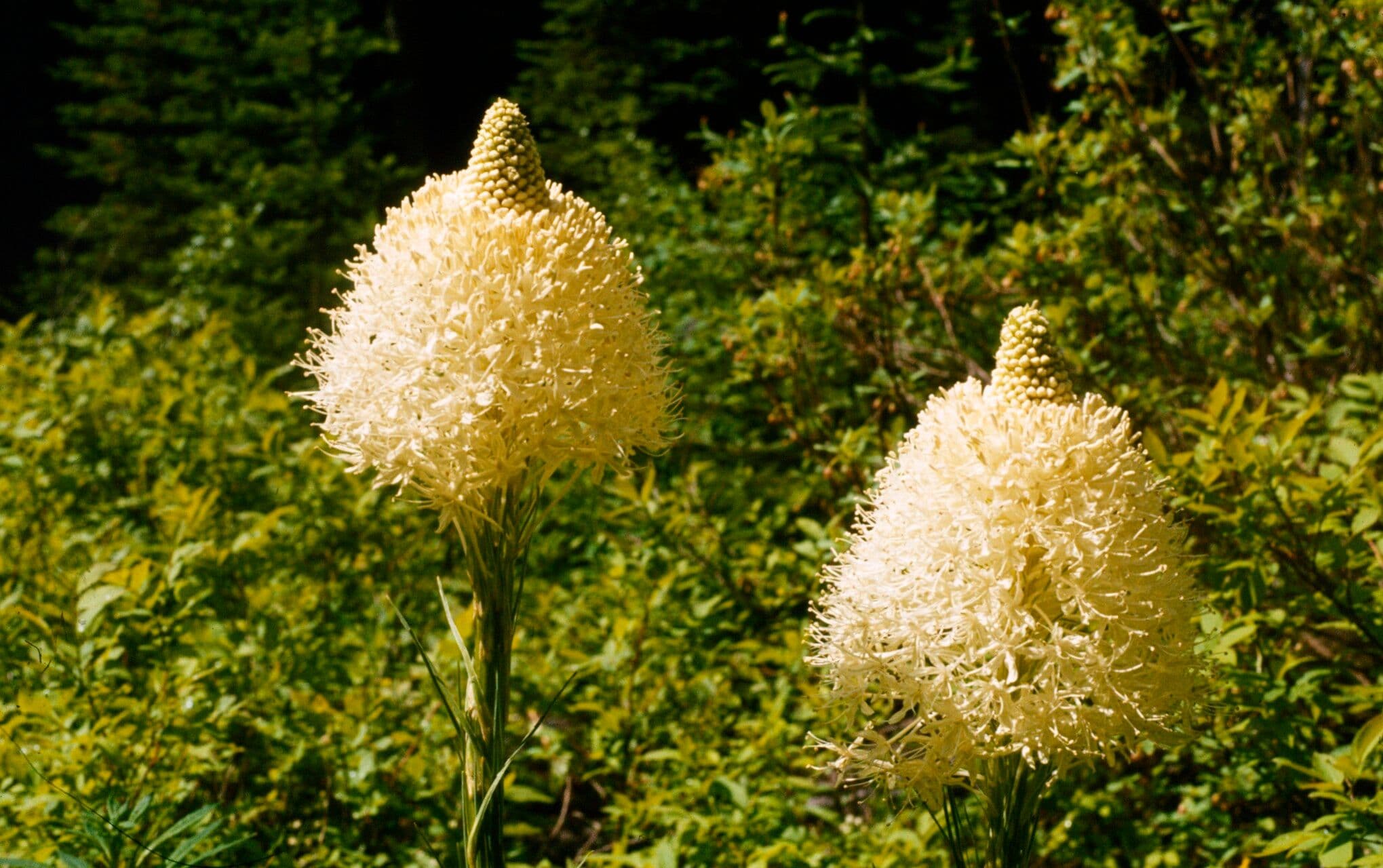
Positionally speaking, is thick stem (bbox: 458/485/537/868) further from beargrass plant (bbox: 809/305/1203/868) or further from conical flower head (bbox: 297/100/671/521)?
beargrass plant (bbox: 809/305/1203/868)

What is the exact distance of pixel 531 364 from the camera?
1688mm

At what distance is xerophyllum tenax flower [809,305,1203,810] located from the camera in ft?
5.06

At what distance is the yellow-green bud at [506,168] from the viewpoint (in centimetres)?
186

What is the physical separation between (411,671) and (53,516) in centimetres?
164

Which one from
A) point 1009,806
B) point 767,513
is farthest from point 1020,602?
point 767,513

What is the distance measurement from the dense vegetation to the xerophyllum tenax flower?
26cm

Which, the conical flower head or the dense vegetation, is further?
the dense vegetation

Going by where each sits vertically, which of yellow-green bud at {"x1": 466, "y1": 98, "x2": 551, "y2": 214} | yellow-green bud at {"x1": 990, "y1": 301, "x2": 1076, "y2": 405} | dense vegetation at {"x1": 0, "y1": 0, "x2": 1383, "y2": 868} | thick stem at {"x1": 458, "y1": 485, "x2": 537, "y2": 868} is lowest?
dense vegetation at {"x1": 0, "y1": 0, "x2": 1383, "y2": 868}

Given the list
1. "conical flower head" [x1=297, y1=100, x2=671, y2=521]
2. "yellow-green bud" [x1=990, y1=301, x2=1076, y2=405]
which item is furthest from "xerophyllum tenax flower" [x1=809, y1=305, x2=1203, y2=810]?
"conical flower head" [x1=297, y1=100, x2=671, y2=521]

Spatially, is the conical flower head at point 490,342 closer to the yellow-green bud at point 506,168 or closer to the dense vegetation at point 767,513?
the yellow-green bud at point 506,168

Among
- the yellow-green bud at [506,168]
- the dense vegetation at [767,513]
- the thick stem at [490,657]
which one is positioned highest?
the yellow-green bud at [506,168]

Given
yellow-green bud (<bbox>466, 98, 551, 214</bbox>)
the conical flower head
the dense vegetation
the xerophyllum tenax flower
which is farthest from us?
the dense vegetation

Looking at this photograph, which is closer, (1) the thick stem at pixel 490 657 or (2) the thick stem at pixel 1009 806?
(2) the thick stem at pixel 1009 806

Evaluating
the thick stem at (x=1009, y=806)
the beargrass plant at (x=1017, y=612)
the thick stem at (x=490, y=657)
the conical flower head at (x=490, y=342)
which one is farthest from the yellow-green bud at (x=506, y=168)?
the thick stem at (x=1009, y=806)
